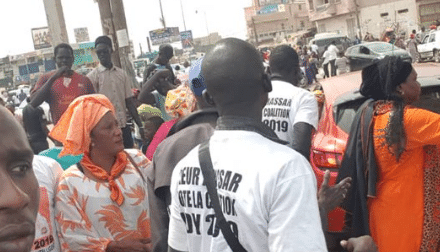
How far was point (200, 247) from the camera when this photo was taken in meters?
1.97

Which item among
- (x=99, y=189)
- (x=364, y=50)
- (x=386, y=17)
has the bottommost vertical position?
(x=364, y=50)

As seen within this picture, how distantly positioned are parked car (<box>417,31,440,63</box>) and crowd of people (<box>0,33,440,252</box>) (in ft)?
82.8

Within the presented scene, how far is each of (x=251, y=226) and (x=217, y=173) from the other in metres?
0.21

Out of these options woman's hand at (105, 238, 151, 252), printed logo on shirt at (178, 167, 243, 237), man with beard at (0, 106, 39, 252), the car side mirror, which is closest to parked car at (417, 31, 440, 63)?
the car side mirror

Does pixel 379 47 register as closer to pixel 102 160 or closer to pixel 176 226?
pixel 102 160

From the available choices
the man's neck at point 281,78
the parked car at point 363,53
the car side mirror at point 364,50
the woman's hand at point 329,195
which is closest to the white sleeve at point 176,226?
the woman's hand at point 329,195

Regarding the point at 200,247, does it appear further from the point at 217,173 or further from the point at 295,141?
the point at 295,141

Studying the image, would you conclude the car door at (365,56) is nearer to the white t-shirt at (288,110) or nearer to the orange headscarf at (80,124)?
the white t-shirt at (288,110)

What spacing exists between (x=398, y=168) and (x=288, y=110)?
3.18 feet

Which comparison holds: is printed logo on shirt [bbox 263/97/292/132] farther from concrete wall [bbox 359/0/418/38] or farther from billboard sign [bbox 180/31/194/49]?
billboard sign [bbox 180/31/194/49]

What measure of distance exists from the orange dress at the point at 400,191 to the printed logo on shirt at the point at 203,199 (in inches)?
61.1

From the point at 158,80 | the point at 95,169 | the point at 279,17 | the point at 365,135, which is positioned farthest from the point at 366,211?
the point at 279,17

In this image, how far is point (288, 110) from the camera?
3.95 meters

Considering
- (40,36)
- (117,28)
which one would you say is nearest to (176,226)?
(117,28)
